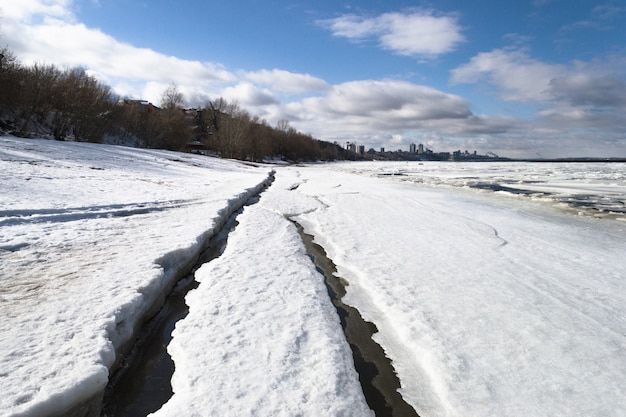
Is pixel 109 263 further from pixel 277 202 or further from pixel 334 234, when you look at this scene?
pixel 277 202

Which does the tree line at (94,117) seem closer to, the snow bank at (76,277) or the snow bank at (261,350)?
the snow bank at (76,277)

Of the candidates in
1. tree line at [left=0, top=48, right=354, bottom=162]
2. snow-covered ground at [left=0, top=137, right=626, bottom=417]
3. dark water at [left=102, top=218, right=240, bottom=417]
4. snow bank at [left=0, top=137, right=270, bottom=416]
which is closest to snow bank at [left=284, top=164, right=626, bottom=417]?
snow-covered ground at [left=0, top=137, right=626, bottom=417]

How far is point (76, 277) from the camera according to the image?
155 inches

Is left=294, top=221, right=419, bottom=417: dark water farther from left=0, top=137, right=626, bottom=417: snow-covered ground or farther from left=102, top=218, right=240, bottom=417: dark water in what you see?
left=102, top=218, right=240, bottom=417: dark water

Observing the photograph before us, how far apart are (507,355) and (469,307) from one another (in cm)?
93

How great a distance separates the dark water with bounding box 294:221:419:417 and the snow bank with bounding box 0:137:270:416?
5.89 feet

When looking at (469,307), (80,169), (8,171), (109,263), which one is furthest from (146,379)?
(80,169)

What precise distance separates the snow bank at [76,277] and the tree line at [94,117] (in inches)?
1054

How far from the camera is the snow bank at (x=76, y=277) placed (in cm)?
225

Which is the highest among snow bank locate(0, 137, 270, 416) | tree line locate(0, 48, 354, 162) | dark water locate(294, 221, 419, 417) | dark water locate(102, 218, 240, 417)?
tree line locate(0, 48, 354, 162)

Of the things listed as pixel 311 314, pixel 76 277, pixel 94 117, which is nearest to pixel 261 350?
pixel 311 314

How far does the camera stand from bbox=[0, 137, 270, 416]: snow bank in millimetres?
2254

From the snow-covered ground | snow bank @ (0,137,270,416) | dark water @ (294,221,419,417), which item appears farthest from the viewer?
dark water @ (294,221,419,417)

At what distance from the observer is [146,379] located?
8.98 ft
